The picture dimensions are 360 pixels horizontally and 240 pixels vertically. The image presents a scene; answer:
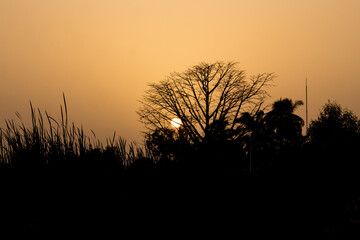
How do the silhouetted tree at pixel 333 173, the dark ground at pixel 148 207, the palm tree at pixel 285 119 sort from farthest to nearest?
the palm tree at pixel 285 119
the silhouetted tree at pixel 333 173
the dark ground at pixel 148 207

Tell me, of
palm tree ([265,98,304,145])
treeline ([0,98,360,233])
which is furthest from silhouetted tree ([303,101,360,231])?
palm tree ([265,98,304,145])

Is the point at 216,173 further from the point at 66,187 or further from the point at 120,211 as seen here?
the point at 66,187

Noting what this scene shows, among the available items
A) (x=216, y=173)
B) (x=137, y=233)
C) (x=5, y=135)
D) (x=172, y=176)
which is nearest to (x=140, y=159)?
(x=172, y=176)

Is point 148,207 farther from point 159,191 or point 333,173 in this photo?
point 333,173

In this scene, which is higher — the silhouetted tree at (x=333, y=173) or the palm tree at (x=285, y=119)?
the palm tree at (x=285, y=119)

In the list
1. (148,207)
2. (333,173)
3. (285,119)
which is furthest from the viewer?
(285,119)

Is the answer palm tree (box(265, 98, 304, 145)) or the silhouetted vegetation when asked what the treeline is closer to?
the silhouetted vegetation

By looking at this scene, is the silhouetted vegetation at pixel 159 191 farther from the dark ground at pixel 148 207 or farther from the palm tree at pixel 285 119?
the palm tree at pixel 285 119

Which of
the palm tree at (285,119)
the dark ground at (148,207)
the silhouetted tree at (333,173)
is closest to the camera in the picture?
the dark ground at (148,207)

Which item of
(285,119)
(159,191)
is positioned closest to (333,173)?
(159,191)

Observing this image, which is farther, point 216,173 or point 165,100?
point 165,100

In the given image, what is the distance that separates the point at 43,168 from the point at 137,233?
178 cm

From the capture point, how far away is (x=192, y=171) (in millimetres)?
6324

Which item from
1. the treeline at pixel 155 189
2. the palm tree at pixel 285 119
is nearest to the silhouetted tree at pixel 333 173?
the treeline at pixel 155 189
